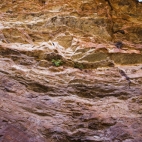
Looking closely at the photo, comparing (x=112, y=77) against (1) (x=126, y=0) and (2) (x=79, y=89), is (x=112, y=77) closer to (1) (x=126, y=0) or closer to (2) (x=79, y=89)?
(2) (x=79, y=89)

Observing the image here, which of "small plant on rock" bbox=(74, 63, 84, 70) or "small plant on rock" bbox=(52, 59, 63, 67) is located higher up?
"small plant on rock" bbox=(52, 59, 63, 67)

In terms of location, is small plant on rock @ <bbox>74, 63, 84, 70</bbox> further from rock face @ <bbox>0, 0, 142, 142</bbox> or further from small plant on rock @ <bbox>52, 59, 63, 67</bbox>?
small plant on rock @ <bbox>52, 59, 63, 67</bbox>

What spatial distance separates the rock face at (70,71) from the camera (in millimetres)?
5250

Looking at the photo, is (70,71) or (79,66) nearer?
(70,71)

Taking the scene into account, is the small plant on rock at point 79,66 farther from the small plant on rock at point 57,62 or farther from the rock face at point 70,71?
the small plant on rock at point 57,62

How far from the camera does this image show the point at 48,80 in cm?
584

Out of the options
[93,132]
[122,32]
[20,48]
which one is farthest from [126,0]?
[93,132]

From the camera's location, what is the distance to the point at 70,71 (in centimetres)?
608

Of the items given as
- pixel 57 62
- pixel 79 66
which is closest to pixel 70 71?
pixel 79 66

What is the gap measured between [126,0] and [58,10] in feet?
7.33

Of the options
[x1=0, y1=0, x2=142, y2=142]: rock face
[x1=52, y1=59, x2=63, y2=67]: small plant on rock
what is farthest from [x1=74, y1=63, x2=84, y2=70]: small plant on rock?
[x1=52, y1=59, x2=63, y2=67]: small plant on rock

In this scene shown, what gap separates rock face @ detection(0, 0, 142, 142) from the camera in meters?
5.25

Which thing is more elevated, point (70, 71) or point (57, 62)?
point (57, 62)

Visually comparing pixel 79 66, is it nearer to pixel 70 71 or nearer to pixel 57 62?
pixel 70 71
